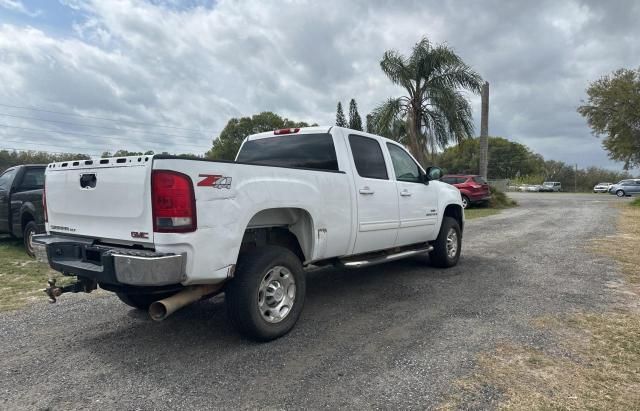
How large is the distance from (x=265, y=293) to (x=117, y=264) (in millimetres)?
1256

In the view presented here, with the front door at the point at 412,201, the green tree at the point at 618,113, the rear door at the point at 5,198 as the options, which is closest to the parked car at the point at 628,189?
the green tree at the point at 618,113

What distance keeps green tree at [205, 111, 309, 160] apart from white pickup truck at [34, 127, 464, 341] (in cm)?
4184

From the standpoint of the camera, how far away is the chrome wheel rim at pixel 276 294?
12.8 feet

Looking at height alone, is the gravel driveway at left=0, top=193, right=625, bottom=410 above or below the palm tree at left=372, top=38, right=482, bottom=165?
below

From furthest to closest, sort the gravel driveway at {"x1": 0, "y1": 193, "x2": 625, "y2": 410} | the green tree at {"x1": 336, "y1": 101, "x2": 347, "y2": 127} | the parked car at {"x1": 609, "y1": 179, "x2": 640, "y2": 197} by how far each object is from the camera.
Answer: the green tree at {"x1": 336, "y1": 101, "x2": 347, "y2": 127}
the parked car at {"x1": 609, "y1": 179, "x2": 640, "y2": 197}
the gravel driveway at {"x1": 0, "y1": 193, "x2": 625, "y2": 410}

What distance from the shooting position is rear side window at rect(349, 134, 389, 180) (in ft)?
16.9

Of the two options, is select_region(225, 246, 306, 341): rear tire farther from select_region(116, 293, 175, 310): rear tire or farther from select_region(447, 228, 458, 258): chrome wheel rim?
select_region(447, 228, 458, 258): chrome wheel rim

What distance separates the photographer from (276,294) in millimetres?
4055

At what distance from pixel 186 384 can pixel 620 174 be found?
90.2 metres

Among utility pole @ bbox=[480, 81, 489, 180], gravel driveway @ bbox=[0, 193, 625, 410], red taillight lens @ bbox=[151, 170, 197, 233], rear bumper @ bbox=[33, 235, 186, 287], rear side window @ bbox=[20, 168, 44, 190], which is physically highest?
utility pole @ bbox=[480, 81, 489, 180]

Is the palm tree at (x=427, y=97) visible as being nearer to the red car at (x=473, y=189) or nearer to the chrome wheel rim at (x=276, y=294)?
the red car at (x=473, y=189)

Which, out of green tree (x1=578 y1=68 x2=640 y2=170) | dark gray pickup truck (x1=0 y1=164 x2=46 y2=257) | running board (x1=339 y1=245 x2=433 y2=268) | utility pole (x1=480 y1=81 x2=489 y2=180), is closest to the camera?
running board (x1=339 y1=245 x2=433 y2=268)

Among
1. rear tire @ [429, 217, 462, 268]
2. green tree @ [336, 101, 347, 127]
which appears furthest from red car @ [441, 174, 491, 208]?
green tree @ [336, 101, 347, 127]

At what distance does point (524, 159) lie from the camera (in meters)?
86.4
